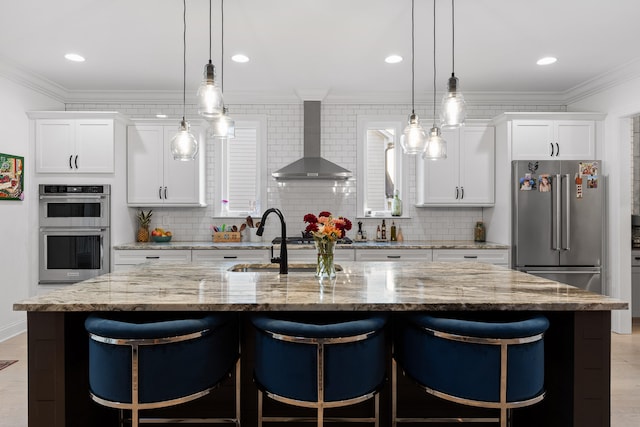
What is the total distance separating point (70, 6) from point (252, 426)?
316cm

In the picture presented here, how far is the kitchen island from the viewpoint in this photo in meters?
1.82

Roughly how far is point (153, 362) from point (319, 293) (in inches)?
31.4

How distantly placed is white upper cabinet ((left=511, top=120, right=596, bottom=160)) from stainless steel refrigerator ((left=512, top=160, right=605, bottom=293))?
0.22 m

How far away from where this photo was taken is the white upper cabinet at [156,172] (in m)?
4.89

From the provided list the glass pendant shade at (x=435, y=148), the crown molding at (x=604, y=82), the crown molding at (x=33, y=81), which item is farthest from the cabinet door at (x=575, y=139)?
the crown molding at (x=33, y=81)

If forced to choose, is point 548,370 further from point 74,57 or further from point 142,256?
point 74,57

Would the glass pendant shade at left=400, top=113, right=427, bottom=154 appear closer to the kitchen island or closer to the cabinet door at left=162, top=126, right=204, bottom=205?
the kitchen island

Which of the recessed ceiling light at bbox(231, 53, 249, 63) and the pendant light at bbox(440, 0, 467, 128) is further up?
the recessed ceiling light at bbox(231, 53, 249, 63)

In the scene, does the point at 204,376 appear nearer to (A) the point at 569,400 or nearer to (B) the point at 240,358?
(B) the point at 240,358

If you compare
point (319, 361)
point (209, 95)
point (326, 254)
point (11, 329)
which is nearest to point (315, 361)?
point (319, 361)

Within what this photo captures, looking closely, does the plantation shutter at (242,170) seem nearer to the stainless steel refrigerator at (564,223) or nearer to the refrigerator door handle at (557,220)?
the stainless steel refrigerator at (564,223)

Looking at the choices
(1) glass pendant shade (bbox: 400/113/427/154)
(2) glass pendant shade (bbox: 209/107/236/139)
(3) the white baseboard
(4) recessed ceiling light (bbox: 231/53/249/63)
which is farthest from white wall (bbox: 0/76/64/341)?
(1) glass pendant shade (bbox: 400/113/427/154)

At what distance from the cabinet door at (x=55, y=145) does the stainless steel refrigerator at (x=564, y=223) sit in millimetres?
5099

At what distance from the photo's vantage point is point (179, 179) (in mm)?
4949
